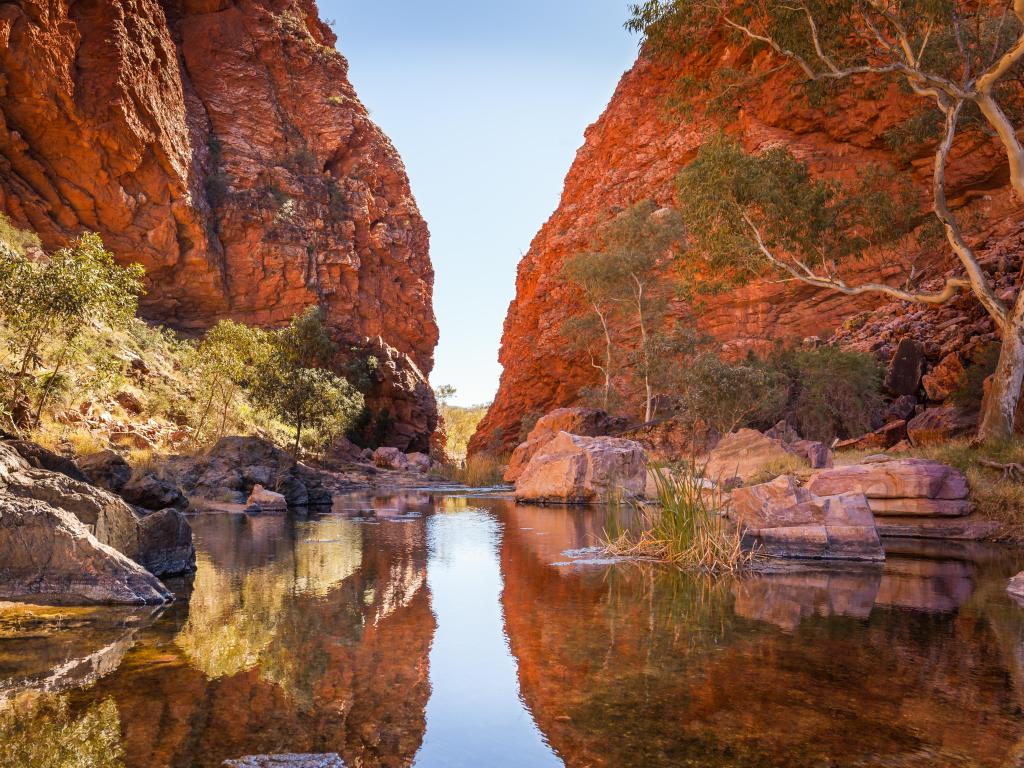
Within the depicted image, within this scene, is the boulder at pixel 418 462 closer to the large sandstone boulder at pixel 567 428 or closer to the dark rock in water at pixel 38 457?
the large sandstone boulder at pixel 567 428

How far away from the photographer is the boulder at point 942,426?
1515cm

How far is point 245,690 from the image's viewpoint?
8.96ft

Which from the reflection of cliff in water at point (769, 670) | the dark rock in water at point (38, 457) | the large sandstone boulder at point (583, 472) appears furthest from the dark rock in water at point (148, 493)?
the large sandstone boulder at point (583, 472)

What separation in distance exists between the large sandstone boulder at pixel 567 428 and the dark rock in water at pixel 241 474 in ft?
30.9

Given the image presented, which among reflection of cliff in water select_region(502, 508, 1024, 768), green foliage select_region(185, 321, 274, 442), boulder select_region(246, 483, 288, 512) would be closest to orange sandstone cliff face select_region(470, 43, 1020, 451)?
green foliage select_region(185, 321, 274, 442)

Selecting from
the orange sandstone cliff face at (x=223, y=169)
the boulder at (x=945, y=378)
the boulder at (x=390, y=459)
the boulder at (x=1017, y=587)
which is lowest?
the boulder at (x=1017, y=587)

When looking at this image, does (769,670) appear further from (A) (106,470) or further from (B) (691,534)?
(A) (106,470)

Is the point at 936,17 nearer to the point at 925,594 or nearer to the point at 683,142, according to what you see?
the point at 925,594

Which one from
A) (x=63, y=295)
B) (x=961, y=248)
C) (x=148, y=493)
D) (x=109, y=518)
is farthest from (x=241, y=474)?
(x=961, y=248)

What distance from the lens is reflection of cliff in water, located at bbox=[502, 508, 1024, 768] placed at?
2.23m

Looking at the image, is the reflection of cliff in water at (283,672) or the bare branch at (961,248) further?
the bare branch at (961,248)

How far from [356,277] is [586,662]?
155 feet

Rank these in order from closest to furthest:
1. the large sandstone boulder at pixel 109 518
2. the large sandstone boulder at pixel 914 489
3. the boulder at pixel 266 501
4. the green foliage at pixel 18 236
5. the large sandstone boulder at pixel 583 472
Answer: the large sandstone boulder at pixel 109 518
the large sandstone boulder at pixel 914 489
the boulder at pixel 266 501
the large sandstone boulder at pixel 583 472
the green foliage at pixel 18 236

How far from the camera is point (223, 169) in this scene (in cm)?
4366
